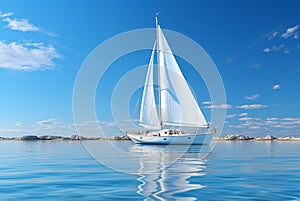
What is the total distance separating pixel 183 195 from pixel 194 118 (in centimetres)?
4769

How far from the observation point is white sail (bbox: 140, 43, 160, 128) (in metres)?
66.2

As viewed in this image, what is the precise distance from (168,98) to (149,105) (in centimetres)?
862

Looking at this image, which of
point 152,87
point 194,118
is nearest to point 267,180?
point 194,118

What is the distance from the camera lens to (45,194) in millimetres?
10023

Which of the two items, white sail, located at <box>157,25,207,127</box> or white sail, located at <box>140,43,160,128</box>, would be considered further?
white sail, located at <box>140,43,160,128</box>

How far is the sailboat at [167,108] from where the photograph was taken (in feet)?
187

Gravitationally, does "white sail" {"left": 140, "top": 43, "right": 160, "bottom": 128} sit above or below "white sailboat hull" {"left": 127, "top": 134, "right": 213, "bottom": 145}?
above

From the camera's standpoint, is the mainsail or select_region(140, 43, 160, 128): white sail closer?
the mainsail

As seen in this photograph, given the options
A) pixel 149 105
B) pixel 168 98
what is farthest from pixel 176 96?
pixel 149 105

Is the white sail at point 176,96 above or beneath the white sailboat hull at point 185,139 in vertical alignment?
above

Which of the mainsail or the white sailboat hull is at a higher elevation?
the mainsail

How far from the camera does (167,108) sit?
61.2 m

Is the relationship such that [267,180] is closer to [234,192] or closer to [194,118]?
[234,192]

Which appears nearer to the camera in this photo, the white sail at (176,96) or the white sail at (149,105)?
the white sail at (176,96)
